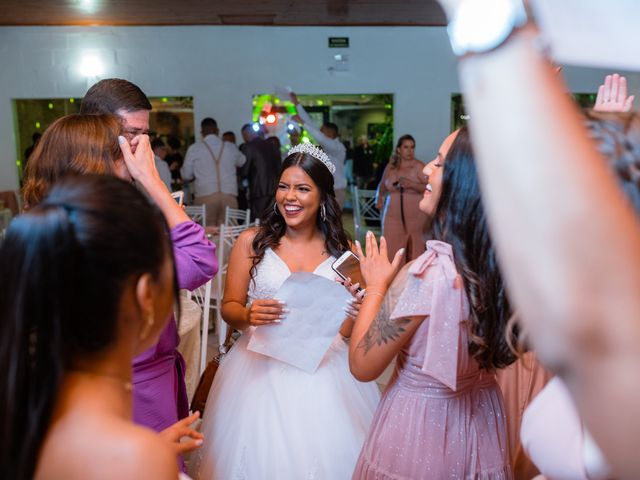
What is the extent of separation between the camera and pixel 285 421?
198cm

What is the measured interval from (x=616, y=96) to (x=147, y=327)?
1345 millimetres

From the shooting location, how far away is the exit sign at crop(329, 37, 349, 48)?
8.47 meters

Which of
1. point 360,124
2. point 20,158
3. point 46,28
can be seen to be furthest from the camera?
point 360,124

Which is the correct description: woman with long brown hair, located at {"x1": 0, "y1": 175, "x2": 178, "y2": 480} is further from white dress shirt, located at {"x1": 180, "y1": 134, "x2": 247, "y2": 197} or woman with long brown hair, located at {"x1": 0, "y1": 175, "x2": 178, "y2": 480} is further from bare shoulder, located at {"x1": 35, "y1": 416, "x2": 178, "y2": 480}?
white dress shirt, located at {"x1": 180, "y1": 134, "x2": 247, "y2": 197}

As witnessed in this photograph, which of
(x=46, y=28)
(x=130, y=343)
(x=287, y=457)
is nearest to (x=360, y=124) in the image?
(x=46, y=28)

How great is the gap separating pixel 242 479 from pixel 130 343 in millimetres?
1265

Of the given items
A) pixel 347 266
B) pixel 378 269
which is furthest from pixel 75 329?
pixel 347 266

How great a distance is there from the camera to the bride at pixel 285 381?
75.8 inches

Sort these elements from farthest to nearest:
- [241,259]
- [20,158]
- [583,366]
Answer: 1. [20,158]
2. [241,259]
3. [583,366]

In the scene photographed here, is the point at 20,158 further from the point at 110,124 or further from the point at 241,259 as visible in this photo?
the point at 110,124

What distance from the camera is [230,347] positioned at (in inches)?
96.3

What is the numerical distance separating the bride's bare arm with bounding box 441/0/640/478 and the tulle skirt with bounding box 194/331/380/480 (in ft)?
5.38

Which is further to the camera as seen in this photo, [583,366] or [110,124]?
[110,124]

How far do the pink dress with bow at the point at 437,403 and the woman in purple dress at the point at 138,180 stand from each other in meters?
0.54
